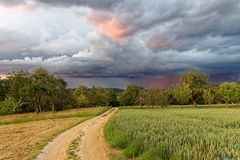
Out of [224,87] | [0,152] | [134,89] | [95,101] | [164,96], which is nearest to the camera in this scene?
[0,152]

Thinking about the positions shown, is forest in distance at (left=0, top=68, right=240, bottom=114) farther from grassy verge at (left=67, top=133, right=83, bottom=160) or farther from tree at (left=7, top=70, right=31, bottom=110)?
grassy verge at (left=67, top=133, right=83, bottom=160)

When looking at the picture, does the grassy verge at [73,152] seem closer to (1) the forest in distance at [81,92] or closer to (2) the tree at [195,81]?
(1) the forest in distance at [81,92]

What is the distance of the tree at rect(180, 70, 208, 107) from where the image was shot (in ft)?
402

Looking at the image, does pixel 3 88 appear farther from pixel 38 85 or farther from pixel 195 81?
pixel 195 81

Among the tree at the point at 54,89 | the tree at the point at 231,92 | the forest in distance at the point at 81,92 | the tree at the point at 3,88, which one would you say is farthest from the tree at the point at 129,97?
the tree at the point at 3,88

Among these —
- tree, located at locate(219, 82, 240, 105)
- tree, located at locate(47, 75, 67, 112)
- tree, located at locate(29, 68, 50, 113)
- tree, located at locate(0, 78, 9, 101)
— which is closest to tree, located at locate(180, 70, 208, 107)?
tree, located at locate(219, 82, 240, 105)

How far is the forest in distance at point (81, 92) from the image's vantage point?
88750 millimetres

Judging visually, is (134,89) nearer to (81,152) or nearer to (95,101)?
(95,101)

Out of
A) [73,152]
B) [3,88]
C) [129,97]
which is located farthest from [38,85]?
[129,97]

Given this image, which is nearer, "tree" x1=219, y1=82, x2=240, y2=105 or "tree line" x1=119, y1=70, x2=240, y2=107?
"tree line" x1=119, y1=70, x2=240, y2=107

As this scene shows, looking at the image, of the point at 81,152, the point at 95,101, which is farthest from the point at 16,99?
the point at 81,152

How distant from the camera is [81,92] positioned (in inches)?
6521

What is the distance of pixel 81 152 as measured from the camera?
2002 cm

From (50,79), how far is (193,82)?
6092cm
